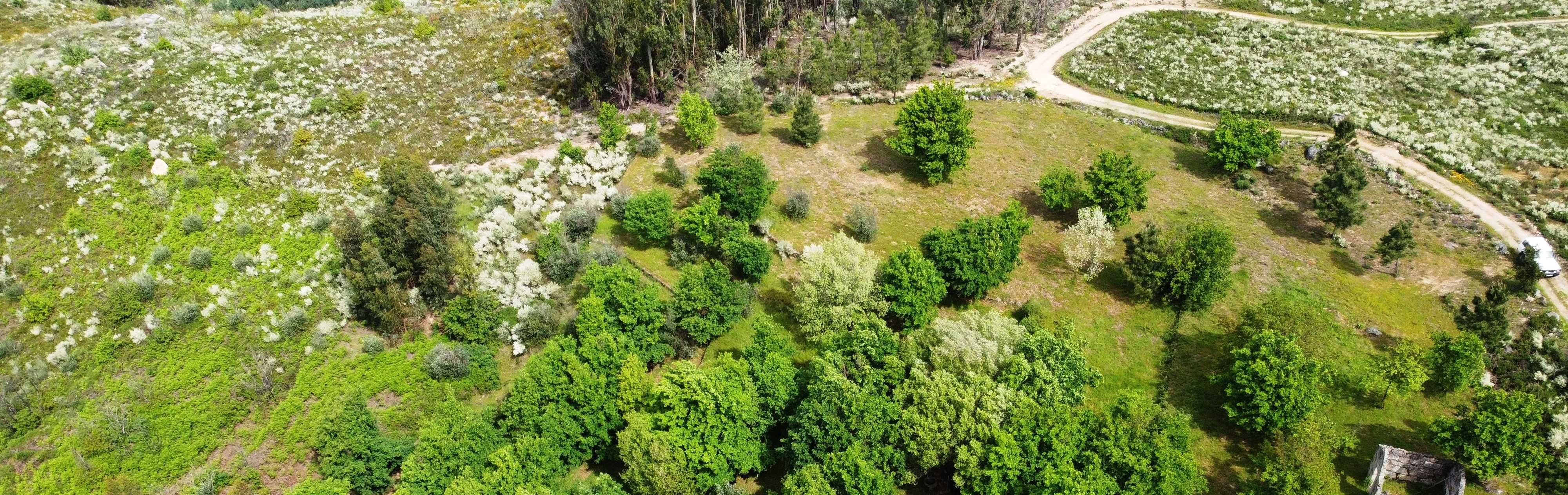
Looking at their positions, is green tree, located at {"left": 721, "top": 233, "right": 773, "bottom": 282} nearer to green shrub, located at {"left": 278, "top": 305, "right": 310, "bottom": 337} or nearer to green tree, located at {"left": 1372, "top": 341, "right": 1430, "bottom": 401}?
green shrub, located at {"left": 278, "top": 305, "right": 310, "bottom": 337}

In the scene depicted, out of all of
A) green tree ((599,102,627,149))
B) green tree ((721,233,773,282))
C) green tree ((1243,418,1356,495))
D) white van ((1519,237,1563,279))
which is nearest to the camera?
green tree ((1243,418,1356,495))

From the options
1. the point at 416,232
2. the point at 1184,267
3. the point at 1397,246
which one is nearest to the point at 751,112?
the point at 416,232

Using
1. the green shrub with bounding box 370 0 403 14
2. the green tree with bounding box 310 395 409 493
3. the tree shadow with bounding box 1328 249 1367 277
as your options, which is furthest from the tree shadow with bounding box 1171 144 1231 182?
the green shrub with bounding box 370 0 403 14

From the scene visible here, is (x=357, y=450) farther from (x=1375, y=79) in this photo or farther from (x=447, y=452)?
(x=1375, y=79)

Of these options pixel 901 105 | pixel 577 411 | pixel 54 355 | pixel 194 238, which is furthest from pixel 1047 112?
pixel 54 355

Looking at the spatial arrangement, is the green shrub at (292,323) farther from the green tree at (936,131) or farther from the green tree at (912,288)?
the green tree at (936,131)

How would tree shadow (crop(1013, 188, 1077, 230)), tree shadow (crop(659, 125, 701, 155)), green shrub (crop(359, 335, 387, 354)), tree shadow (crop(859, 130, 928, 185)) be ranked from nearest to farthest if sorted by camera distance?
1. green shrub (crop(359, 335, 387, 354))
2. tree shadow (crop(1013, 188, 1077, 230))
3. tree shadow (crop(859, 130, 928, 185))
4. tree shadow (crop(659, 125, 701, 155))

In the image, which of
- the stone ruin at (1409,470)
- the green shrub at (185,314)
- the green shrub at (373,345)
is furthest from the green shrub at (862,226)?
the green shrub at (185,314)

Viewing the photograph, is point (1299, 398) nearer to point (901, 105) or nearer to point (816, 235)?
point (816, 235)
